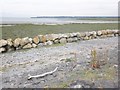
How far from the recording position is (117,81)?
25.1 ft

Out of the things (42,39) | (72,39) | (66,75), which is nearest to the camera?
(66,75)

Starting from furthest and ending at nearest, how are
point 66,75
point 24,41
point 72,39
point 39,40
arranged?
point 72,39 → point 39,40 → point 24,41 → point 66,75

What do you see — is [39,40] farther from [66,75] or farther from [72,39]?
[66,75]

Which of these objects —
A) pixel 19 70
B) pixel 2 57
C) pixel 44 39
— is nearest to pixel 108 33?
pixel 44 39

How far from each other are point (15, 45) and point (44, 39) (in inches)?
110

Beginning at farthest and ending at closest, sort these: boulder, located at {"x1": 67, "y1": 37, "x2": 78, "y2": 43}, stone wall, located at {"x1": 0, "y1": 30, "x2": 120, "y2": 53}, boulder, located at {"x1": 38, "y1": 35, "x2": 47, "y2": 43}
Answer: boulder, located at {"x1": 67, "y1": 37, "x2": 78, "y2": 43} → boulder, located at {"x1": 38, "y1": 35, "x2": 47, "y2": 43} → stone wall, located at {"x1": 0, "y1": 30, "x2": 120, "y2": 53}

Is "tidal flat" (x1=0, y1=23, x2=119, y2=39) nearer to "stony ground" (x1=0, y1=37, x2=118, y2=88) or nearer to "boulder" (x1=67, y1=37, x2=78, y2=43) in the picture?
"boulder" (x1=67, y1=37, x2=78, y2=43)

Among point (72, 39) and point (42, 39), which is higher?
point (42, 39)

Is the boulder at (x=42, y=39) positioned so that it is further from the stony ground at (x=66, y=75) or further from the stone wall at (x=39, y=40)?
the stony ground at (x=66, y=75)

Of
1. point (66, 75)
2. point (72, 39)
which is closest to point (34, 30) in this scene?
point (72, 39)

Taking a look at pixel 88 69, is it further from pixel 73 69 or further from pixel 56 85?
pixel 56 85

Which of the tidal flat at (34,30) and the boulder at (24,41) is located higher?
the boulder at (24,41)

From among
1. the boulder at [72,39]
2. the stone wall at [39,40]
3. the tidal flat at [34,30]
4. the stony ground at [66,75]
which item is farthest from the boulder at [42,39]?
the tidal flat at [34,30]

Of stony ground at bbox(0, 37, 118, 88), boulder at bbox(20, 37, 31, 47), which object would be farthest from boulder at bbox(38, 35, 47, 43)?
stony ground at bbox(0, 37, 118, 88)
